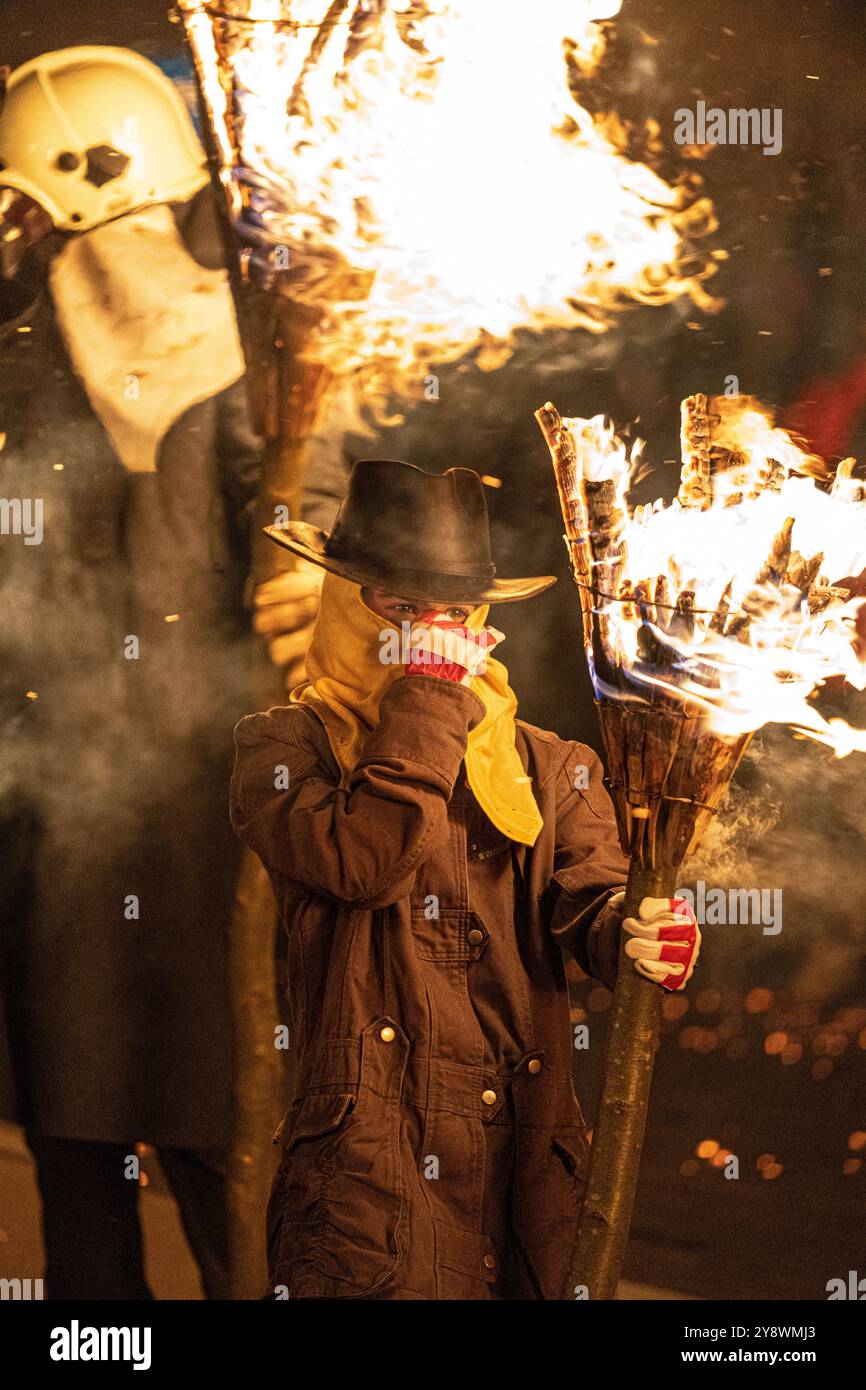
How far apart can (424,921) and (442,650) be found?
469 millimetres

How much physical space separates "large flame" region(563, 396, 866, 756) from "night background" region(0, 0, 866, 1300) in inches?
17.1

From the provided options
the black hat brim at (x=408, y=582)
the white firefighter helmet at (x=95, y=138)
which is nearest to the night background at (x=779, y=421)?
the white firefighter helmet at (x=95, y=138)

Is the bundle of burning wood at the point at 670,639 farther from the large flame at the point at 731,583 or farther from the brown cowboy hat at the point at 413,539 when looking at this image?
the brown cowboy hat at the point at 413,539

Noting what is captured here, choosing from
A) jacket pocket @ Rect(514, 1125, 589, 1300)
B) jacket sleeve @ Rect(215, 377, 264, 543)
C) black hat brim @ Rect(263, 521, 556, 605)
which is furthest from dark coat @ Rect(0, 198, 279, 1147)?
jacket pocket @ Rect(514, 1125, 589, 1300)

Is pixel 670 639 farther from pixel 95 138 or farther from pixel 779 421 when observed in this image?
pixel 95 138

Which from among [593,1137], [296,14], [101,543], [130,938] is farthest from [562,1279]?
[296,14]

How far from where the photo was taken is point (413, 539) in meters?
2.86

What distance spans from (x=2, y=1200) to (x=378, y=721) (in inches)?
54.2

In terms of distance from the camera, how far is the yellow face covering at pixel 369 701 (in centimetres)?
281

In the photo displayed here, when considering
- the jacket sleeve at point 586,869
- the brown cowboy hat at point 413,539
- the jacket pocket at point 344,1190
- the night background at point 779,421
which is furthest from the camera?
the night background at point 779,421

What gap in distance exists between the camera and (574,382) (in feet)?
10.8

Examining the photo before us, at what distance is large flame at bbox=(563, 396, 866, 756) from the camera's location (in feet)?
8.71

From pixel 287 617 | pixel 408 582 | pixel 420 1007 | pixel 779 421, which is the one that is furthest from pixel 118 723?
pixel 779 421
